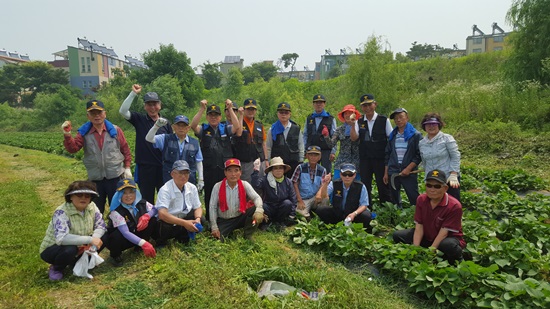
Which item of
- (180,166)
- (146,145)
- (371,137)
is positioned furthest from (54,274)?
(371,137)

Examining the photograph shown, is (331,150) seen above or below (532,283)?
above

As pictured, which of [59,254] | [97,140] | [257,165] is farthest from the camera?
[257,165]

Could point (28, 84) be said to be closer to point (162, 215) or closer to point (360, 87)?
point (360, 87)

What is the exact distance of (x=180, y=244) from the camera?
502cm

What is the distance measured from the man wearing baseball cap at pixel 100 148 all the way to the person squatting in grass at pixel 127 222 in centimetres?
50

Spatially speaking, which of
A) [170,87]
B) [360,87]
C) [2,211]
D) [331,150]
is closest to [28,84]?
[170,87]

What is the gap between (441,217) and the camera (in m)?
4.37

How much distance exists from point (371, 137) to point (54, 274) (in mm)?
4701

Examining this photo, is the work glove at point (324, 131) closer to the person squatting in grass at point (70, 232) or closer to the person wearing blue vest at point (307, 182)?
the person wearing blue vest at point (307, 182)

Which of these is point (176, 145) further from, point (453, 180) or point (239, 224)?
point (453, 180)

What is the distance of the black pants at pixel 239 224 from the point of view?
5.30 metres

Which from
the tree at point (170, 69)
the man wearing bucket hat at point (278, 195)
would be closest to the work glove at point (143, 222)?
the man wearing bucket hat at point (278, 195)

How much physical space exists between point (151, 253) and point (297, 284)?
6.21ft

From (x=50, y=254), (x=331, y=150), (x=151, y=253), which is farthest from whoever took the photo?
(x=331, y=150)
